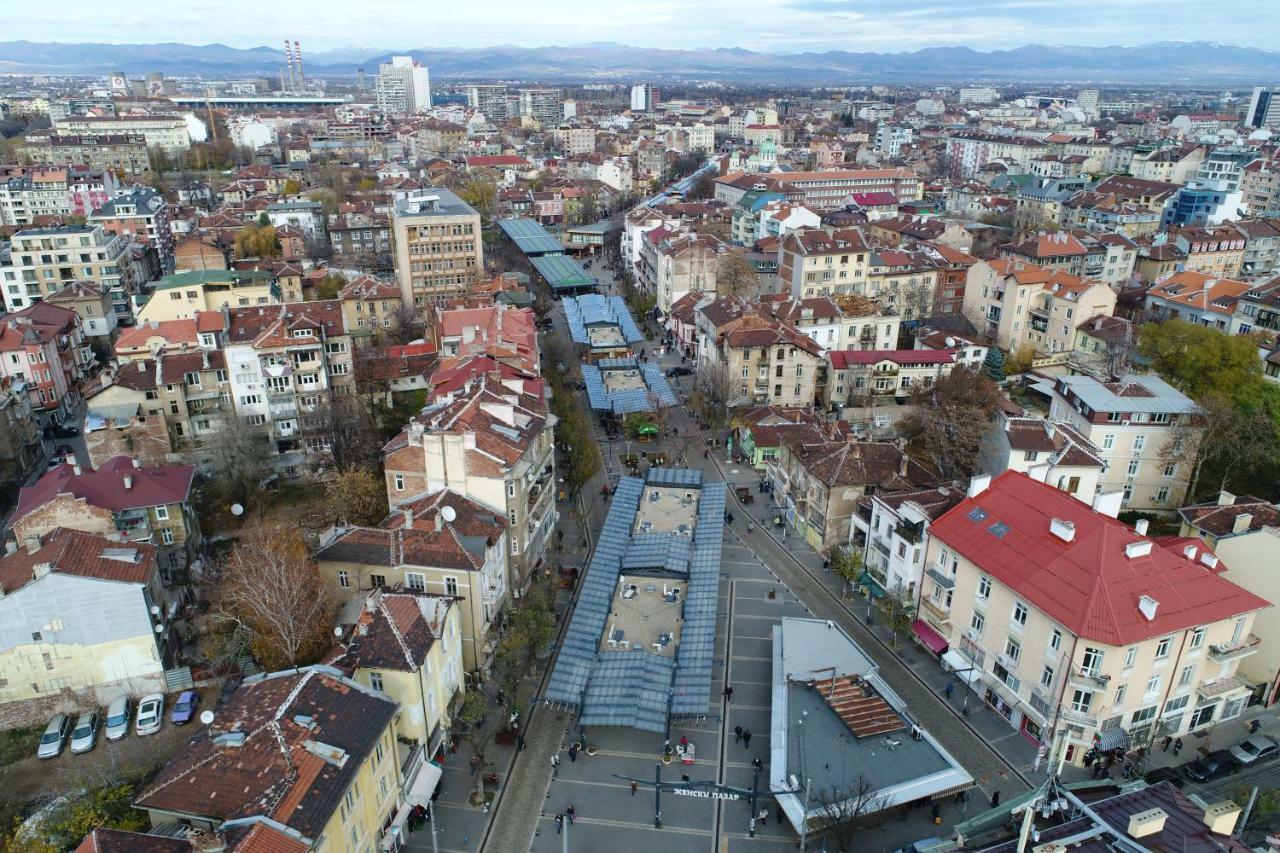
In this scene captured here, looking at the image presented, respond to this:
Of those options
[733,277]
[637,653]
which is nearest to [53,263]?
[733,277]

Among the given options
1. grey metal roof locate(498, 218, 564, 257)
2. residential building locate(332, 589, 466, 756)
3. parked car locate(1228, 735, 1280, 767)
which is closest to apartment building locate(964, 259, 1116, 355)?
parked car locate(1228, 735, 1280, 767)

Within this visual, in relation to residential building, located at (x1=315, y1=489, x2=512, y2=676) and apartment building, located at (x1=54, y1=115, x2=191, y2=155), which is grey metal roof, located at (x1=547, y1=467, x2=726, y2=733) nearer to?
residential building, located at (x1=315, y1=489, x2=512, y2=676)

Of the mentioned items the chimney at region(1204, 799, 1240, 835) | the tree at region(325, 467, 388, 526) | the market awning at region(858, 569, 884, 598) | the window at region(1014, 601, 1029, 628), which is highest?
the chimney at region(1204, 799, 1240, 835)

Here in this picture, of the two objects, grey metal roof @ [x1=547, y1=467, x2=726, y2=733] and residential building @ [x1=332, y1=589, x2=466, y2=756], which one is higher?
residential building @ [x1=332, y1=589, x2=466, y2=756]

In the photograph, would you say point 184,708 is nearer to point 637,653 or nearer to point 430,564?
point 430,564

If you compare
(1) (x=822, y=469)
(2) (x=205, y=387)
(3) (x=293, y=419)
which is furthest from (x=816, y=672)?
(2) (x=205, y=387)

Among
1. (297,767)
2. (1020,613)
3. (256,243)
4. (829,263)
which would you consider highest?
(829,263)

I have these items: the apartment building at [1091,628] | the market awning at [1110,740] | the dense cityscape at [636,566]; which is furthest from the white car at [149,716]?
Answer: the market awning at [1110,740]
